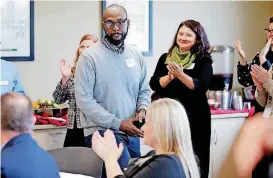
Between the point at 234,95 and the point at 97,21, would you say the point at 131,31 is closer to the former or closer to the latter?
the point at 97,21

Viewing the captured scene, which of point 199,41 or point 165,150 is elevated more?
point 199,41

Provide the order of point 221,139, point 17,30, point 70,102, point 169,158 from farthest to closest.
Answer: point 221,139 < point 17,30 < point 70,102 < point 169,158

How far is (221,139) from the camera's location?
148 inches

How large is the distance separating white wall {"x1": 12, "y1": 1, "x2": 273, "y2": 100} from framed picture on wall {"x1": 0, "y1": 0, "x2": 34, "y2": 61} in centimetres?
5

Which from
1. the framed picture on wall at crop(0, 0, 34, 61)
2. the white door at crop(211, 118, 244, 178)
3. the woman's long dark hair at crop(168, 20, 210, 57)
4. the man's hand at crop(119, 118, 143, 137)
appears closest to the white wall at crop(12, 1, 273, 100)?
the framed picture on wall at crop(0, 0, 34, 61)

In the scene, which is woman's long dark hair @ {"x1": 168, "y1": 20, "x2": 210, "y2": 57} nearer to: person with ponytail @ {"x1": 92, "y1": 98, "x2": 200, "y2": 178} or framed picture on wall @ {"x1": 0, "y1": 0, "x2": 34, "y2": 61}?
person with ponytail @ {"x1": 92, "y1": 98, "x2": 200, "y2": 178}

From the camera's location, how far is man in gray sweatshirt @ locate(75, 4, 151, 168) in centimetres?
260

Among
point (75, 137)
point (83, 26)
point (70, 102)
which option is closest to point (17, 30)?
Answer: point (83, 26)

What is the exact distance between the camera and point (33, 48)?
11.9 ft

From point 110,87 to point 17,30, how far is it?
4.47 feet

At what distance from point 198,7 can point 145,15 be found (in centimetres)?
54

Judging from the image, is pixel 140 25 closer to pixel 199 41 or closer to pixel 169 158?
pixel 199 41

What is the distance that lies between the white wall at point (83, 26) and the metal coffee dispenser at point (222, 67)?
125 mm

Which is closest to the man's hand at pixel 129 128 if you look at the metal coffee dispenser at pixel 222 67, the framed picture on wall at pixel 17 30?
the framed picture on wall at pixel 17 30
